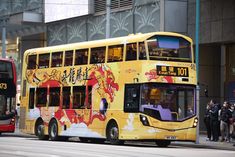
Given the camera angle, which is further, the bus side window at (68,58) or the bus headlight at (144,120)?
the bus side window at (68,58)

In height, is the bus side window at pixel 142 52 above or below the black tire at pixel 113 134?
above

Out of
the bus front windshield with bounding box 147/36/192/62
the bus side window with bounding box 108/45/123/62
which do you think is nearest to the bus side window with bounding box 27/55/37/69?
the bus side window with bounding box 108/45/123/62

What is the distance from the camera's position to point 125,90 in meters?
25.0

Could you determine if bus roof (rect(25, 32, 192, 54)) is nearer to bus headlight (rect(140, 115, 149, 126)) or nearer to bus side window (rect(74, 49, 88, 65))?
bus side window (rect(74, 49, 88, 65))

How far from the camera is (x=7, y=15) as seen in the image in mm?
47969

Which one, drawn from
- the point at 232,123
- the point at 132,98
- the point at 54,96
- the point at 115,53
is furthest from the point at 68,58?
the point at 232,123

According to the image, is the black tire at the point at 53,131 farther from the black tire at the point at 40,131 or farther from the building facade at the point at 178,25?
the building facade at the point at 178,25

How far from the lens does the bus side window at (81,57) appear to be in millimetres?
27848

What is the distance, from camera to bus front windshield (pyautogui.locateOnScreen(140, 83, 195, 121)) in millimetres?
24109

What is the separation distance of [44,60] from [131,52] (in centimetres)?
691

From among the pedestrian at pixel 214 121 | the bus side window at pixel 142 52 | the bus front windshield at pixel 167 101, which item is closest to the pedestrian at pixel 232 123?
the pedestrian at pixel 214 121

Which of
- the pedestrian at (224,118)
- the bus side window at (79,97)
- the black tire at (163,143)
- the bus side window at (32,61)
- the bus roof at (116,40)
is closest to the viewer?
the bus roof at (116,40)

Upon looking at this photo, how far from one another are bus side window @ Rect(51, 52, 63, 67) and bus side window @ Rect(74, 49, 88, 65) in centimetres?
129

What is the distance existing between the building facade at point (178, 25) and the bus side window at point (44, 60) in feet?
12.0
